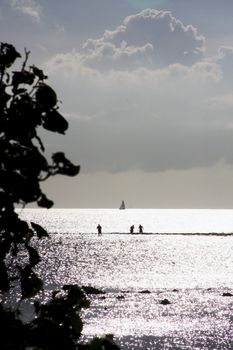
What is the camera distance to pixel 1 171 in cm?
367

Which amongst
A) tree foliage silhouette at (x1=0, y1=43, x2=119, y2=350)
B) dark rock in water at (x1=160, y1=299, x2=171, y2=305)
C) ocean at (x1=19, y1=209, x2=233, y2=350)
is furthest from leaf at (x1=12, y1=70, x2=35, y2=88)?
dark rock in water at (x1=160, y1=299, x2=171, y2=305)

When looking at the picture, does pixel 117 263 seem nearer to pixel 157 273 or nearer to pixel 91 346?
pixel 157 273

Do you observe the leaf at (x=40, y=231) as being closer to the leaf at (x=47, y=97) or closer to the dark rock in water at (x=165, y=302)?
the leaf at (x=47, y=97)

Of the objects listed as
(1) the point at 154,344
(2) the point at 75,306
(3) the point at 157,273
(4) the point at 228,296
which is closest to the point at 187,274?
(3) the point at 157,273

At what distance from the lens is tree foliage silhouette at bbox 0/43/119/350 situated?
340cm

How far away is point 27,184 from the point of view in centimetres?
355

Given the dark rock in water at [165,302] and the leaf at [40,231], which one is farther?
the dark rock in water at [165,302]

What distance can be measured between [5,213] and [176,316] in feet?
213

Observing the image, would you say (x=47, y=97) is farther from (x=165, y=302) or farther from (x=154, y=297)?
(x=154, y=297)

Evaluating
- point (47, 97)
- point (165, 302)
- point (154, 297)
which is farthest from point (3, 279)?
point (154, 297)

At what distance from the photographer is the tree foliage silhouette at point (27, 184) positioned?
3396 mm

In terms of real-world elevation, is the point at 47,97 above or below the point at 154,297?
above

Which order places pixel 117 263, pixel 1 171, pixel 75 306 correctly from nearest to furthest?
pixel 1 171
pixel 75 306
pixel 117 263

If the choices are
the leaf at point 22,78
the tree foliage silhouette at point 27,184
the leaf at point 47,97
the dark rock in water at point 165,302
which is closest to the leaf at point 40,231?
the tree foliage silhouette at point 27,184
